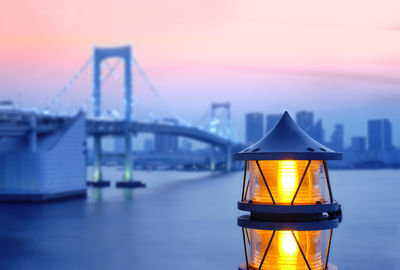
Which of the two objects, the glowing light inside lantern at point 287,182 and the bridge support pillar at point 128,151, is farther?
the bridge support pillar at point 128,151

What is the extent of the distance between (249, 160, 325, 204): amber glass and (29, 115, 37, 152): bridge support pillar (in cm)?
2833

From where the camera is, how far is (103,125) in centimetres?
4025

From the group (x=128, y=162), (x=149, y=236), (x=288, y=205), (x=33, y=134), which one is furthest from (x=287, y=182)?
(x=128, y=162)

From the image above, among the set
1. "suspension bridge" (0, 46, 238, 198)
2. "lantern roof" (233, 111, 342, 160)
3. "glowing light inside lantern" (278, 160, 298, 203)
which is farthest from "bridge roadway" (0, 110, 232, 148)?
"glowing light inside lantern" (278, 160, 298, 203)

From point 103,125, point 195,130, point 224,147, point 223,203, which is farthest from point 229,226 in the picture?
point 224,147

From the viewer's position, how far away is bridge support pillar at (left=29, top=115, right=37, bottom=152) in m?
30.0

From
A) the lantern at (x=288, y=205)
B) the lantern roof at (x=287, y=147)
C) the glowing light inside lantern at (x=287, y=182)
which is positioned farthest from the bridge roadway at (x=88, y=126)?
the glowing light inside lantern at (x=287, y=182)

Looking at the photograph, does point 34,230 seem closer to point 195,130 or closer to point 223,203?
point 223,203

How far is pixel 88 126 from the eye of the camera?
37.4 meters

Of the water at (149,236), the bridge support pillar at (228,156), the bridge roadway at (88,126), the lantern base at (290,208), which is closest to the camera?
the lantern base at (290,208)

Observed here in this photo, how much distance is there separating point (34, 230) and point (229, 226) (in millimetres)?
7603

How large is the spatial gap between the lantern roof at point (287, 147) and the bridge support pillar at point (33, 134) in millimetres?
28130

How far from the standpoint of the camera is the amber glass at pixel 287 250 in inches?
117

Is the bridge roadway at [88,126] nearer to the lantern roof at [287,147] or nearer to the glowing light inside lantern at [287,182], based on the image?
the lantern roof at [287,147]
